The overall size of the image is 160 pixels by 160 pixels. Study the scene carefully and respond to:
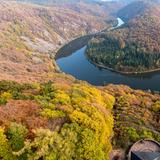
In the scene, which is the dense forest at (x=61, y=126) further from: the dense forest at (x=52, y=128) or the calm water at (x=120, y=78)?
the calm water at (x=120, y=78)

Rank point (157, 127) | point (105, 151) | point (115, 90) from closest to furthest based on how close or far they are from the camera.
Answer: point (105, 151), point (157, 127), point (115, 90)

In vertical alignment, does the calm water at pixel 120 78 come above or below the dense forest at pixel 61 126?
below

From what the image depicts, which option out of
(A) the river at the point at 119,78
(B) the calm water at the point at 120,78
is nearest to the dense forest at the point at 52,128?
(A) the river at the point at 119,78

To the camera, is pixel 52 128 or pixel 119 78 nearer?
pixel 52 128

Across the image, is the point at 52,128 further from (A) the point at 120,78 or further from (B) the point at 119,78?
(A) the point at 120,78

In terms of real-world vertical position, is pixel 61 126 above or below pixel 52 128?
below

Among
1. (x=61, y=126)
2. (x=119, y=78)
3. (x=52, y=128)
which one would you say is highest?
(x=52, y=128)

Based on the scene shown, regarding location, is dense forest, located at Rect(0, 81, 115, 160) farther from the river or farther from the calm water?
the calm water

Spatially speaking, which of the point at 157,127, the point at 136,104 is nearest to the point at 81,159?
the point at 157,127

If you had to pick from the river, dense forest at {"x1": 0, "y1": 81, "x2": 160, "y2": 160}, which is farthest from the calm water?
dense forest at {"x1": 0, "y1": 81, "x2": 160, "y2": 160}

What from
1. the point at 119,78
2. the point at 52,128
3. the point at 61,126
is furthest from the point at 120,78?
the point at 52,128

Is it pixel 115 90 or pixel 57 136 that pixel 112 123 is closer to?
pixel 57 136
